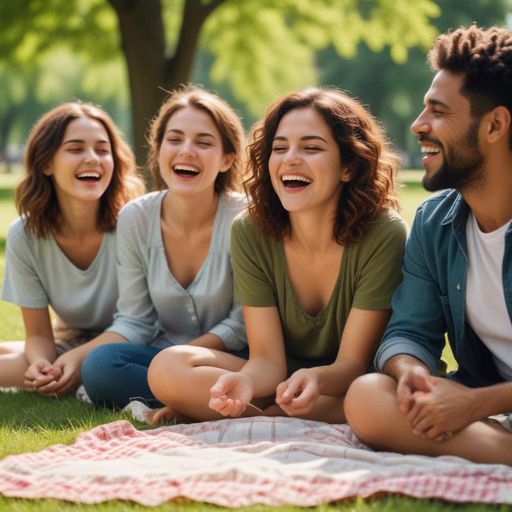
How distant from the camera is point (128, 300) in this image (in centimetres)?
451

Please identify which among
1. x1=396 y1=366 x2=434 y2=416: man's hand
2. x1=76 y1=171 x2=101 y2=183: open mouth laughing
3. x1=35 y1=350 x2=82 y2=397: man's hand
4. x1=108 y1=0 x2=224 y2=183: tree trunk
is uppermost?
x1=108 y1=0 x2=224 y2=183: tree trunk

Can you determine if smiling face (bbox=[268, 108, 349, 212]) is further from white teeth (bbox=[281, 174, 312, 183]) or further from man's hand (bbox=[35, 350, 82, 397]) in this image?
man's hand (bbox=[35, 350, 82, 397])

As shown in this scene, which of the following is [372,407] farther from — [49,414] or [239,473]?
[49,414]

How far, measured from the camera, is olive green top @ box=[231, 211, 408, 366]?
3709 millimetres

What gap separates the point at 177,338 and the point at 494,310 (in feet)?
6.48

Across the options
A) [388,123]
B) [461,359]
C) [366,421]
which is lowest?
[366,421]

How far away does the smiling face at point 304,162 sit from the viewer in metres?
3.71

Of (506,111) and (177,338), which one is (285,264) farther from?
(506,111)

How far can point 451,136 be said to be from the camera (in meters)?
3.19

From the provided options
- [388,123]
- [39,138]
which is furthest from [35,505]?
[388,123]

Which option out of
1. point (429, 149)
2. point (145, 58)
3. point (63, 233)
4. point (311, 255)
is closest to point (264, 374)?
point (311, 255)

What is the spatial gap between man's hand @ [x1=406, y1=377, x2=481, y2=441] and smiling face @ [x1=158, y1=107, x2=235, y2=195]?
1.98m

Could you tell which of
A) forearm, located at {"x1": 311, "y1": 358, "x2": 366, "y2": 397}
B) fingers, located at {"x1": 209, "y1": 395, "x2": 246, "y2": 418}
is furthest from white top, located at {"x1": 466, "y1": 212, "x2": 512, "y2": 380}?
fingers, located at {"x1": 209, "y1": 395, "x2": 246, "y2": 418}

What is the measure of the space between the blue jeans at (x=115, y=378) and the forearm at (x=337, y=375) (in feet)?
3.64
